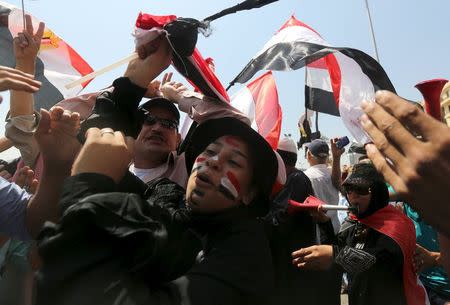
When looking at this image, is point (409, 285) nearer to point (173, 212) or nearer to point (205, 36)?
point (173, 212)

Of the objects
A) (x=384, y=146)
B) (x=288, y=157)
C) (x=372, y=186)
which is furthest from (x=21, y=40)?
(x=372, y=186)

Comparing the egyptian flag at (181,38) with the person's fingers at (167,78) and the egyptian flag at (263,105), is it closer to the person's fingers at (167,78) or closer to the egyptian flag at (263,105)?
the person's fingers at (167,78)

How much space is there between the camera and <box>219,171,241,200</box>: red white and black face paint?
58.2 inches

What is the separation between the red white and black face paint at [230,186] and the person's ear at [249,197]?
3.8 inches

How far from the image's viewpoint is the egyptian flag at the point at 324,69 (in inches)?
96.0

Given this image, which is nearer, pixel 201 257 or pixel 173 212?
pixel 201 257

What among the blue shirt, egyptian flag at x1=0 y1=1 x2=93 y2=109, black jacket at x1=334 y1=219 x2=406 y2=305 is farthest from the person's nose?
egyptian flag at x1=0 y1=1 x2=93 y2=109

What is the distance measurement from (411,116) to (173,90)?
1591mm

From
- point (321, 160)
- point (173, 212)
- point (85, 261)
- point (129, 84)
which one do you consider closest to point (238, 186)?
point (173, 212)

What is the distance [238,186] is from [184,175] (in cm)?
72

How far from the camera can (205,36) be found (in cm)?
170

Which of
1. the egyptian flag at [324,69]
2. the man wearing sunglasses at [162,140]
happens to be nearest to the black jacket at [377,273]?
the egyptian flag at [324,69]

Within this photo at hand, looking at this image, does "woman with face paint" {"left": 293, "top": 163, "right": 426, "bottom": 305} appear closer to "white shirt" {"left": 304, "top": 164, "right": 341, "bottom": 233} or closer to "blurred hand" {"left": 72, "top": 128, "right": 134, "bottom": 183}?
"white shirt" {"left": 304, "top": 164, "right": 341, "bottom": 233}

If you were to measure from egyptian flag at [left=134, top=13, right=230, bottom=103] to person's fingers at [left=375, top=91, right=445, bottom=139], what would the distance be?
958 mm
